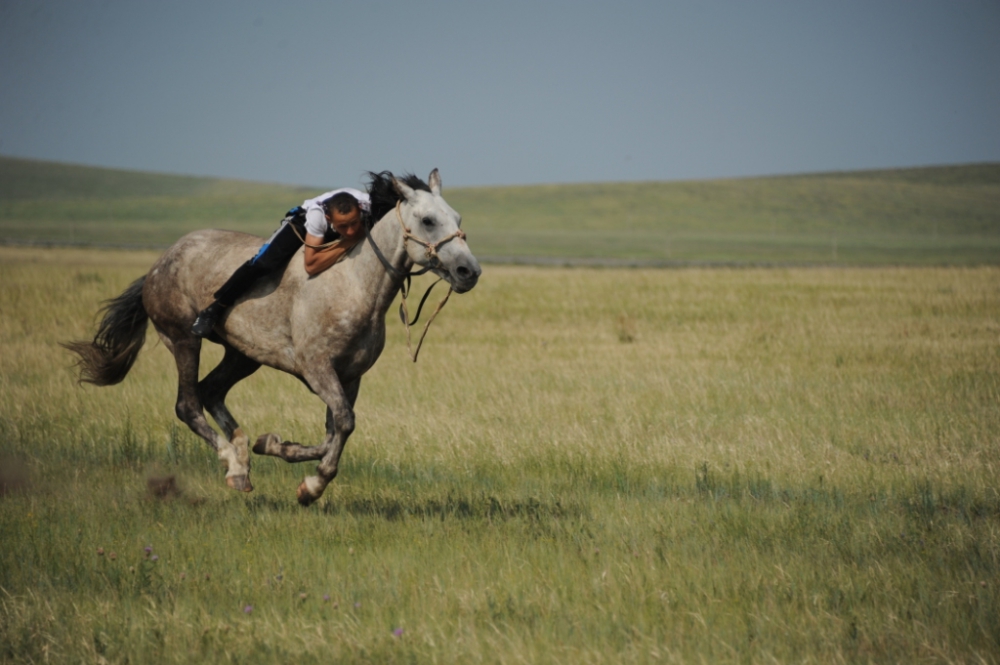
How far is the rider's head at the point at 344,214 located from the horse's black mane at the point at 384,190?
0.13 meters

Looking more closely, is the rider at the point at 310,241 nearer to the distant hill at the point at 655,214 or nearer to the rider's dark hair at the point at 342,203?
the rider's dark hair at the point at 342,203

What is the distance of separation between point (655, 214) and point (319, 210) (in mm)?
117096

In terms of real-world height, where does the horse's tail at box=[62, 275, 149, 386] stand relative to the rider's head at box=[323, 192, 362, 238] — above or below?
below

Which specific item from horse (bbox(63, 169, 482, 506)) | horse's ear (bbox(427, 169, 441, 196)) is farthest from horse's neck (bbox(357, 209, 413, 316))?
horse's ear (bbox(427, 169, 441, 196))

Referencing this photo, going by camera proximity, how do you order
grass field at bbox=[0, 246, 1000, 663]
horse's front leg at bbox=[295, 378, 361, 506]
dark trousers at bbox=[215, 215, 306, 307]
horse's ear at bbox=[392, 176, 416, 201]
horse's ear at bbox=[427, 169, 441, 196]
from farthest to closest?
dark trousers at bbox=[215, 215, 306, 307], horse's ear at bbox=[427, 169, 441, 196], horse's ear at bbox=[392, 176, 416, 201], horse's front leg at bbox=[295, 378, 361, 506], grass field at bbox=[0, 246, 1000, 663]

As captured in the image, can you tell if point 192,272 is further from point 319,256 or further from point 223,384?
point 319,256

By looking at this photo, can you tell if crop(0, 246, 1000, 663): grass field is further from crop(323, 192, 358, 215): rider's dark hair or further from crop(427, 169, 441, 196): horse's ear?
crop(427, 169, 441, 196): horse's ear

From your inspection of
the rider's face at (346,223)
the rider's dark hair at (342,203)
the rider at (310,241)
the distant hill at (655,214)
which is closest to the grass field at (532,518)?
the rider at (310,241)

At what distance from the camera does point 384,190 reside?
767 cm

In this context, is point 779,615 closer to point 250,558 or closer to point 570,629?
point 570,629

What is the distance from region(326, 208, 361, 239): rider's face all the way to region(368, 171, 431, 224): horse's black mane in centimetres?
16

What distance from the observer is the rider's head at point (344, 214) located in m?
7.66

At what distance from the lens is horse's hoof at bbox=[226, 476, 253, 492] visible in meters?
7.61

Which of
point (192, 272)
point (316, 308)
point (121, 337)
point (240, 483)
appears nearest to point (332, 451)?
point (240, 483)
